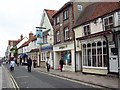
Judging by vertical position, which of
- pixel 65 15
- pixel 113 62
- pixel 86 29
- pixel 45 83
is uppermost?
pixel 65 15

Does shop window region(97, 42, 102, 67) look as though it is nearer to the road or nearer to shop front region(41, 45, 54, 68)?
the road

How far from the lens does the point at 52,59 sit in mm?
39250

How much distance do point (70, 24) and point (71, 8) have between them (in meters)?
2.00

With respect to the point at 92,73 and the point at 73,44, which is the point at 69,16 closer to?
the point at 73,44

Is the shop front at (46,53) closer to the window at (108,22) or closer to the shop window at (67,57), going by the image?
the shop window at (67,57)

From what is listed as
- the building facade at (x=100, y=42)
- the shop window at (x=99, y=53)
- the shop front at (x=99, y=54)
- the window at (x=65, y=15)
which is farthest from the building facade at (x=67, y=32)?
the shop window at (x=99, y=53)

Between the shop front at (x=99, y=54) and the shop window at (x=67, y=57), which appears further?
the shop window at (x=67, y=57)

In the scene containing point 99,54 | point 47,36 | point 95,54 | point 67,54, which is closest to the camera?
point 99,54

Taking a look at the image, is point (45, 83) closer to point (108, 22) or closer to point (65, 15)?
point (108, 22)

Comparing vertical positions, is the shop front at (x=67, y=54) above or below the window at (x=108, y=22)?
below

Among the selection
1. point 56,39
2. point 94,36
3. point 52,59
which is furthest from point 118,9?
point 52,59

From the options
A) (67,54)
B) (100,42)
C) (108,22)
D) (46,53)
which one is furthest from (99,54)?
(46,53)

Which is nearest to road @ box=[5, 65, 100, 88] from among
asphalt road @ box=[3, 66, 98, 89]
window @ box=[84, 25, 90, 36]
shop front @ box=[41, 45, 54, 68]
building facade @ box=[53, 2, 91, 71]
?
asphalt road @ box=[3, 66, 98, 89]

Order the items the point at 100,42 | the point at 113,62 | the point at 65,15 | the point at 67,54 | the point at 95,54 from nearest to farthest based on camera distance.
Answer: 1. the point at 113,62
2. the point at 100,42
3. the point at 95,54
4. the point at 67,54
5. the point at 65,15
